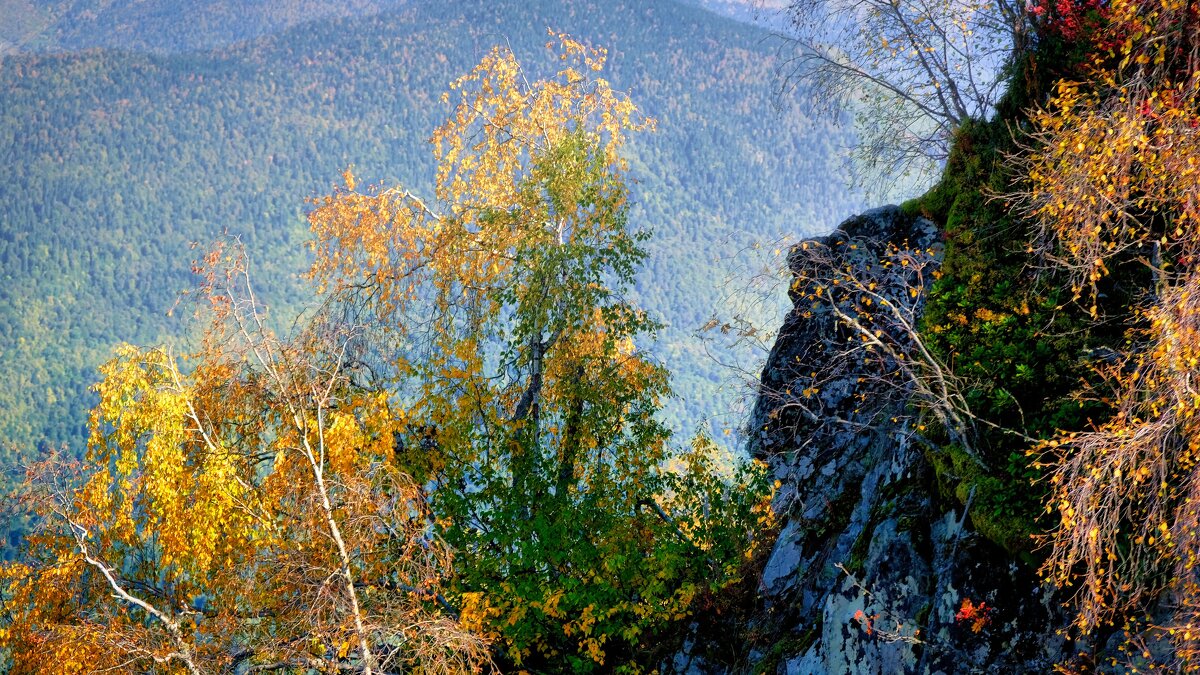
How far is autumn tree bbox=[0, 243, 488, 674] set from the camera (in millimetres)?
8898

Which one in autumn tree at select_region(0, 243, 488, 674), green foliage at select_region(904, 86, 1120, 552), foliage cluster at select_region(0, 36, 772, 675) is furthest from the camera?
A: foliage cluster at select_region(0, 36, 772, 675)

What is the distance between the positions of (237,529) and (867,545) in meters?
6.96

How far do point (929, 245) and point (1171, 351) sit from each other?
18.4 ft

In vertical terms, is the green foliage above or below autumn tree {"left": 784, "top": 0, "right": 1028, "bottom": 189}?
below

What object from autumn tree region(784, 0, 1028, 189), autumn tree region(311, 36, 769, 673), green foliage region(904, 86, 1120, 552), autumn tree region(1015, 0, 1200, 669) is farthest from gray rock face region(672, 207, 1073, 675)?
autumn tree region(784, 0, 1028, 189)

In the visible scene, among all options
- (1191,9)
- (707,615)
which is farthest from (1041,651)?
(707,615)

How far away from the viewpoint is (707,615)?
12.3 meters

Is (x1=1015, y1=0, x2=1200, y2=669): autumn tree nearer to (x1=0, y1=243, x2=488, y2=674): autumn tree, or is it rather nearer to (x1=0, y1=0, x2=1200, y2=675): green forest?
(x1=0, y1=0, x2=1200, y2=675): green forest

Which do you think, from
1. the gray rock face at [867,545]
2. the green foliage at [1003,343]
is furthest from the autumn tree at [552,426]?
the green foliage at [1003,343]

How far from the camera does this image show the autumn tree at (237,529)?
890 cm

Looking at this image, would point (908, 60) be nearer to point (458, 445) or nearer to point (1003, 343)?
point (1003, 343)

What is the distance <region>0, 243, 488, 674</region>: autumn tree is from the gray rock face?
327cm

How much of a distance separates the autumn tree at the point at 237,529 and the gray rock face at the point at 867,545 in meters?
3.27

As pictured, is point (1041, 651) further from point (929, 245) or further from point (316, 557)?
point (316, 557)
